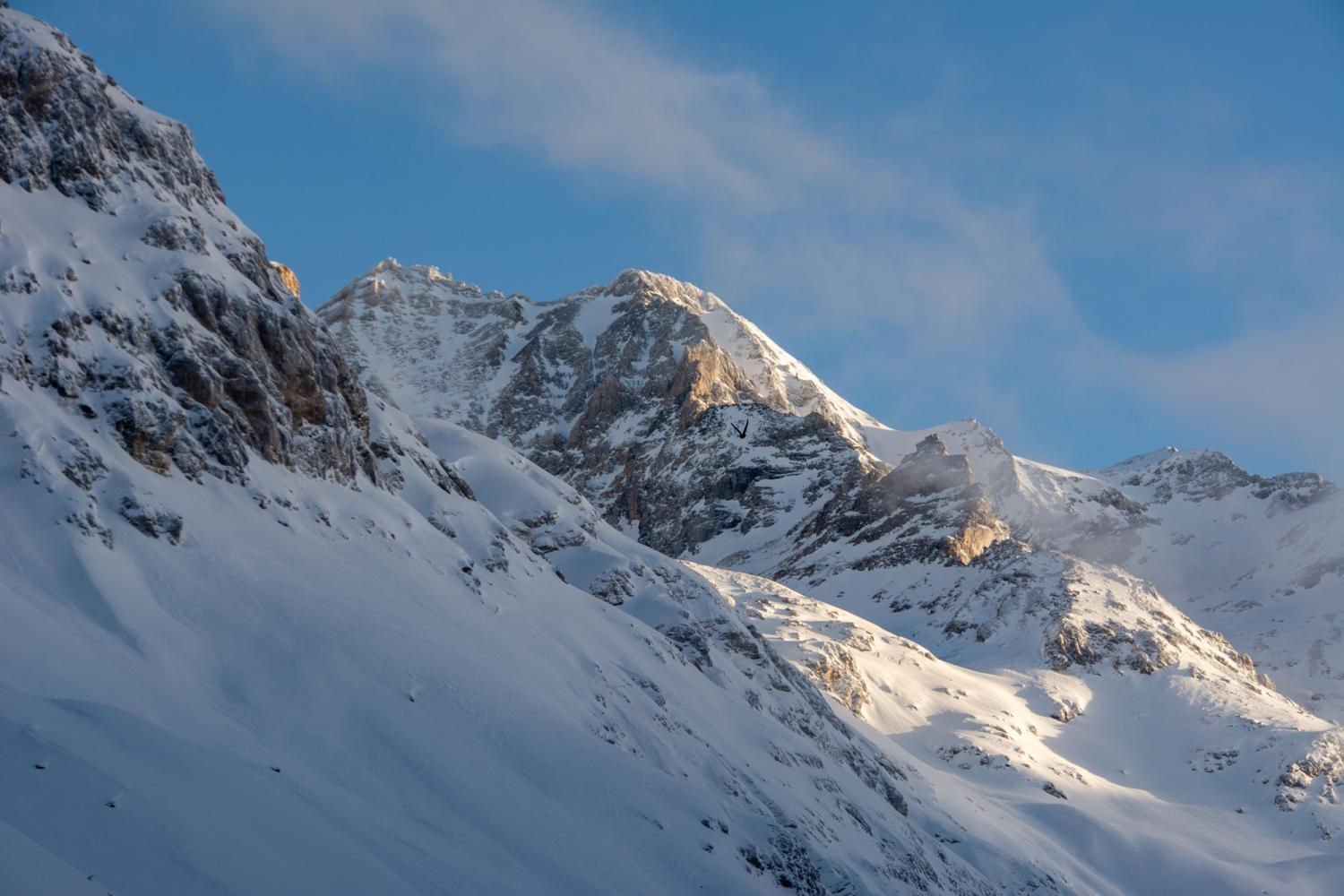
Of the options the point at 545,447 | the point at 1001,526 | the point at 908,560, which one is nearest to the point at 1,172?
the point at 908,560

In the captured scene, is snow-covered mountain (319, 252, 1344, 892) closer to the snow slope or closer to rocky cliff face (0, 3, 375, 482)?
the snow slope

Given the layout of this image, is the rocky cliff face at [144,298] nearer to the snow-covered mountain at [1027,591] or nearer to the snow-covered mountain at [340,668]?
the snow-covered mountain at [340,668]

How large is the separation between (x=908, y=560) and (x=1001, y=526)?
1875 centimetres

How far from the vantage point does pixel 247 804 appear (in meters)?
22.0

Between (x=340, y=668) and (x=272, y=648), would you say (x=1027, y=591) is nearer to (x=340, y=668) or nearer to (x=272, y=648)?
(x=340, y=668)

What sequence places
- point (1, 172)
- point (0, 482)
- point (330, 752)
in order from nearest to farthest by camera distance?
point (330, 752)
point (0, 482)
point (1, 172)

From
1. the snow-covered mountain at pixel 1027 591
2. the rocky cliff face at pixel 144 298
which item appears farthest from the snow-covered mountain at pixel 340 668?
the snow-covered mountain at pixel 1027 591

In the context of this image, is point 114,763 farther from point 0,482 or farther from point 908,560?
point 908,560

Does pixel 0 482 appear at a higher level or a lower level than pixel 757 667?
lower

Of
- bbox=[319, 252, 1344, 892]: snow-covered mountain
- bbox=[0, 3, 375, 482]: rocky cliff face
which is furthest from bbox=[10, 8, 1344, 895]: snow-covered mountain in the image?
bbox=[319, 252, 1344, 892]: snow-covered mountain

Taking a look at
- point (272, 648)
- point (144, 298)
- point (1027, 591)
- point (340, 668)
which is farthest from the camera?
point (1027, 591)

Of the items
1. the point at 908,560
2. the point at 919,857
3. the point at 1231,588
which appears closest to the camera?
the point at 919,857

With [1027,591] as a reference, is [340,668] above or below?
below

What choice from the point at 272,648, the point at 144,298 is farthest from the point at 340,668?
the point at 144,298
